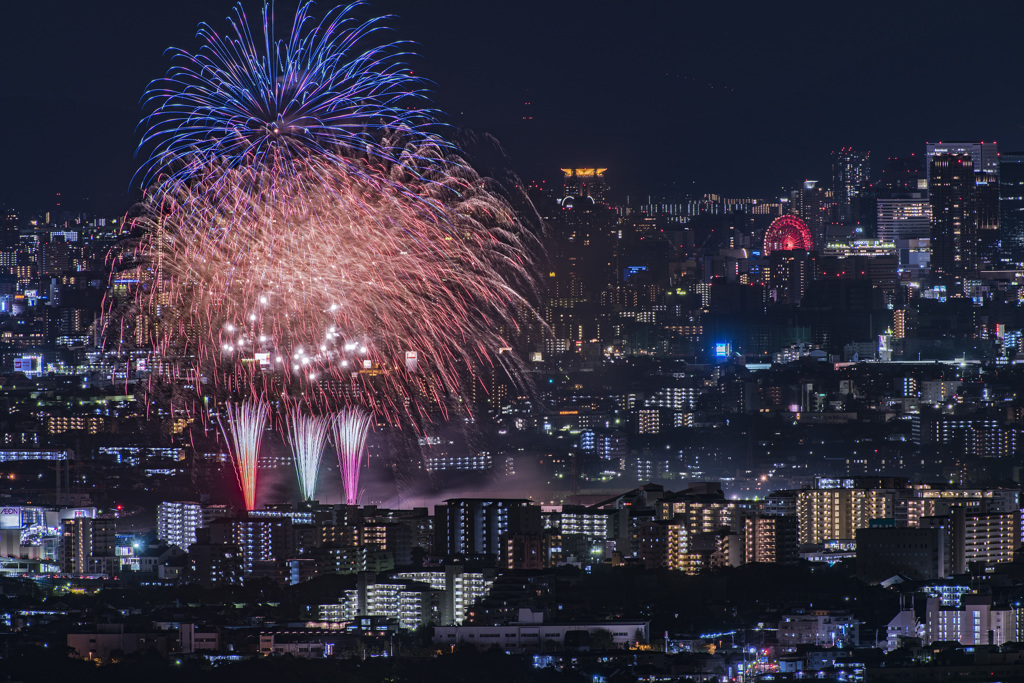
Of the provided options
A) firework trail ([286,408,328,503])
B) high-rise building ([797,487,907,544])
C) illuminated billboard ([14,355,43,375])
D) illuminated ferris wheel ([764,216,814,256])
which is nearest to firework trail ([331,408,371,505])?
firework trail ([286,408,328,503])

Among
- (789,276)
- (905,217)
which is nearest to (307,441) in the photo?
(789,276)

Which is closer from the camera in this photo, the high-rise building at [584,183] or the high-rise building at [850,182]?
the high-rise building at [584,183]

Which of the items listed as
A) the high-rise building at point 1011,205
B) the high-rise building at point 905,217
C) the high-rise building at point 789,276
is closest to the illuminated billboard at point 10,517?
the high-rise building at point 789,276

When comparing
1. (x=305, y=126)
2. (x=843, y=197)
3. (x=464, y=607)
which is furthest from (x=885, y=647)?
(x=843, y=197)

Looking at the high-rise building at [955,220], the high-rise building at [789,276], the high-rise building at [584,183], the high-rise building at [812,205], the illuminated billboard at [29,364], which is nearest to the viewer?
the illuminated billboard at [29,364]

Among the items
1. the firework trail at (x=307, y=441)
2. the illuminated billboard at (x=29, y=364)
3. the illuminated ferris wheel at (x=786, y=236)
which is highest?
the illuminated ferris wheel at (x=786, y=236)

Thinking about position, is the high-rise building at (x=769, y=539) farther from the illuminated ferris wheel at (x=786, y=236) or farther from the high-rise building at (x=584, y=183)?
the illuminated ferris wheel at (x=786, y=236)

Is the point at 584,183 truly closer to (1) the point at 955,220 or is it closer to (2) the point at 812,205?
(1) the point at 955,220
